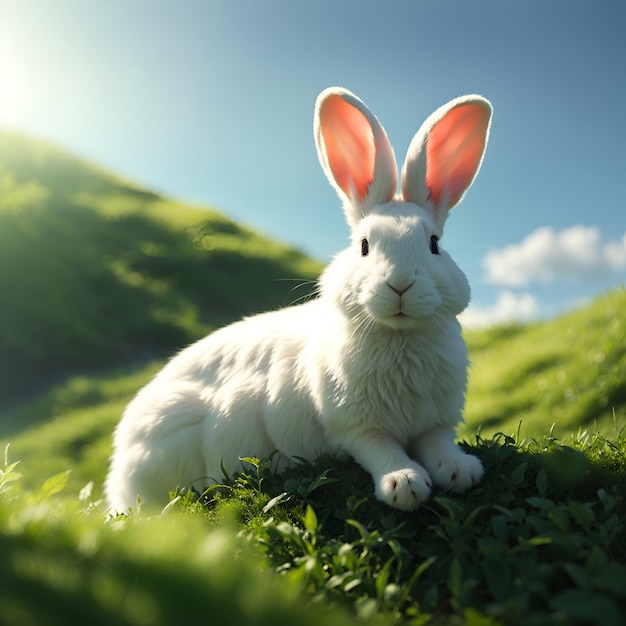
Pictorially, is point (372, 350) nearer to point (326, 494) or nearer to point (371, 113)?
point (326, 494)

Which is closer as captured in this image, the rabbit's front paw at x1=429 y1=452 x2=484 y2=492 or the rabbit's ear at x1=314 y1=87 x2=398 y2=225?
the rabbit's front paw at x1=429 y1=452 x2=484 y2=492

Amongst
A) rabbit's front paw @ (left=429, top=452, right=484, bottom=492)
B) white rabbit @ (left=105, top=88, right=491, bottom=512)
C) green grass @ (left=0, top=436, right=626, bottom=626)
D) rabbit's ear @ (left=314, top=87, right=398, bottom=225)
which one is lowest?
green grass @ (left=0, top=436, right=626, bottom=626)

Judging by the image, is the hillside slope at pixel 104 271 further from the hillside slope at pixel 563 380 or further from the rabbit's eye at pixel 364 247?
the rabbit's eye at pixel 364 247

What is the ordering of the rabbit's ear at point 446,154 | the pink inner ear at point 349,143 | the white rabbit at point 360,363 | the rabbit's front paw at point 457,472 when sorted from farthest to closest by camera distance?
1. the pink inner ear at point 349,143
2. the rabbit's ear at point 446,154
3. the white rabbit at point 360,363
4. the rabbit's front paw at point 457,472

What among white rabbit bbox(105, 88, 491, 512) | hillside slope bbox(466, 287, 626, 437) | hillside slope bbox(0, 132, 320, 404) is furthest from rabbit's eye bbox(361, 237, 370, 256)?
hillside slope bbox(0, 132, 320, 404)

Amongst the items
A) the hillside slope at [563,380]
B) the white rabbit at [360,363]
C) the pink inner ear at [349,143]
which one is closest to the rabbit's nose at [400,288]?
the white rabbit at [360,363]

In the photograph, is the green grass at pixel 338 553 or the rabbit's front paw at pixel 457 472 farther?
the rabbit's front paw at pixel 457 472

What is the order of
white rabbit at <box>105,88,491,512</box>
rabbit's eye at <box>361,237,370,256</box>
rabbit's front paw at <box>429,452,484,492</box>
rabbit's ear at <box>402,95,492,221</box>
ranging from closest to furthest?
1. rabbit's front paw at <box>429,452,484,492</box>
2. white rabbit at <box>105,88,491,512</box>
3. rabbit's eye at <box>361,237,370,256</box>
4. rabbit's ear at <box>402,95,492,221</box>

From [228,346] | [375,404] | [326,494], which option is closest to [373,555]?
[326,494]

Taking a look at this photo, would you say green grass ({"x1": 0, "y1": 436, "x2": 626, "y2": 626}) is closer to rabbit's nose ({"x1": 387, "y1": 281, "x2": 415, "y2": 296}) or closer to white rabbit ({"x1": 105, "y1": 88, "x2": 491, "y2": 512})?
white rabbit ({"x1": 105, "y1": 88, "x2": 491, "y2": 512})
